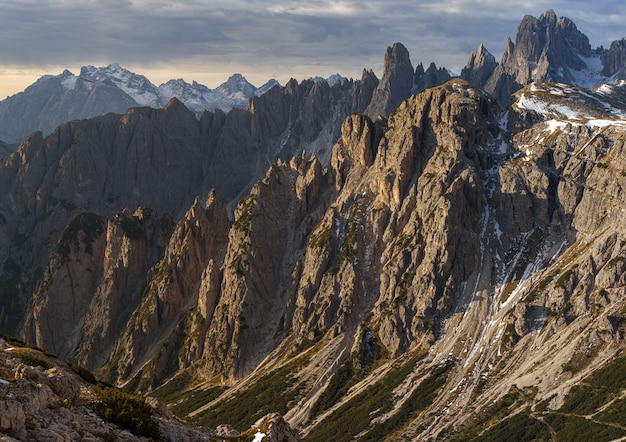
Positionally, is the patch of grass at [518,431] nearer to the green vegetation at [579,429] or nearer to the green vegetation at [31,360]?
the green vegetation at [579,429]

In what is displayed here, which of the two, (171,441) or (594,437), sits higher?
(171,441)

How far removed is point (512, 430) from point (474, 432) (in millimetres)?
12171

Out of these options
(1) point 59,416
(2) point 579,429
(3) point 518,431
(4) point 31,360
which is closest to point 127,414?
(1) point 59,416

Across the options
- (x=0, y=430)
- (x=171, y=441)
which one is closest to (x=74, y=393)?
(x=171, y=441)

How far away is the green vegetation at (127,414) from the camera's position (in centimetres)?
4481

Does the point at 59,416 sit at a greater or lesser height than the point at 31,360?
greater

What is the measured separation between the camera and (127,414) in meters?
45.6

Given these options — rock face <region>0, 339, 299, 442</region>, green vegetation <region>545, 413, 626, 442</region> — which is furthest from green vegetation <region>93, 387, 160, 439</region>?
green vegetation <region>545, 413, 626, 442</region>

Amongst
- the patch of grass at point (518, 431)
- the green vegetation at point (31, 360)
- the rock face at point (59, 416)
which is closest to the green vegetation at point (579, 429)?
the patch of grass at point (518, 431)

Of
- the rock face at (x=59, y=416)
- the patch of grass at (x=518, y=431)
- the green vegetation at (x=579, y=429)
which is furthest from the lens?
the patch of grass at (x=518, y=431)

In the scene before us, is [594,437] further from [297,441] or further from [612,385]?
[297,441]

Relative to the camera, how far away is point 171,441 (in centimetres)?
4653

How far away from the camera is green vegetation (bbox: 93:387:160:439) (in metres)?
44.8

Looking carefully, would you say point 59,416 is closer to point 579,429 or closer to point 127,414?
point 127,414
